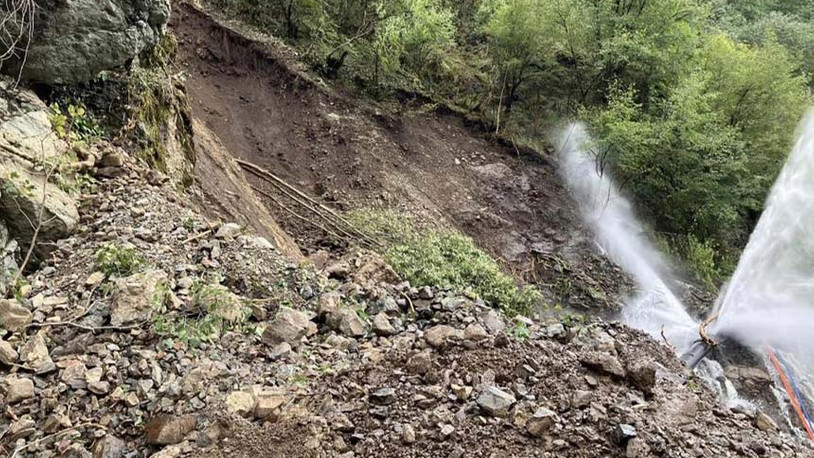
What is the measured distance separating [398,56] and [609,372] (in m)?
10.5

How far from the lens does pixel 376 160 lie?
1155cm

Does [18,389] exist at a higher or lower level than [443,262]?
higher

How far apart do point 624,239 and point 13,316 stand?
41.3 ft

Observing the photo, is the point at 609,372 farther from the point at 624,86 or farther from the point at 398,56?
the point at 624,86

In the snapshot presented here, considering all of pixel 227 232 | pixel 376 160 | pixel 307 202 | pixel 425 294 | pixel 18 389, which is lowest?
pixel 307 202

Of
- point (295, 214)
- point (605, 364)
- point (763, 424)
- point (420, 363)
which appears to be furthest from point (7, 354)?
point (295, 214)

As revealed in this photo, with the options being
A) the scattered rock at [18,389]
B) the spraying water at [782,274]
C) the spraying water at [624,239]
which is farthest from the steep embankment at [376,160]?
the scattered rock at [18,389]

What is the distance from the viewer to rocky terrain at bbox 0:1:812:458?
8.90 feet

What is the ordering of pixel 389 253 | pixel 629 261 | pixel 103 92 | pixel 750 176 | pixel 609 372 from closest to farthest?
pixel 609 372 < pixel 103 92 < pixel 389 253 < pixel 629 261 < pixel 750 176

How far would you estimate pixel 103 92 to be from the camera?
5.43 metres

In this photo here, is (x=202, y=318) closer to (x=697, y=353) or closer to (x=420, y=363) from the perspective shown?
(x=420, y=363)

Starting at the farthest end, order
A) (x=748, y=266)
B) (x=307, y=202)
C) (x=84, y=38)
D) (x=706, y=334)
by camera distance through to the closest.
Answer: (x=748, y=266), (x=706, y=334), (x=307, y=202), (x=84, y=38)

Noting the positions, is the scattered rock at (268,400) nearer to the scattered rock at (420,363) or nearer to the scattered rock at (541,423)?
the scattered rock at (420,363)

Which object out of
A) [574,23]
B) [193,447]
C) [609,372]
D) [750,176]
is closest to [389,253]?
[609,372]
